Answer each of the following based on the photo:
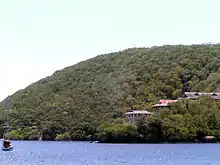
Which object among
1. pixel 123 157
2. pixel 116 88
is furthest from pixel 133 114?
pixel 123 157

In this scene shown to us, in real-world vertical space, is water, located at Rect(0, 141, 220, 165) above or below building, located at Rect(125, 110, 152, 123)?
below

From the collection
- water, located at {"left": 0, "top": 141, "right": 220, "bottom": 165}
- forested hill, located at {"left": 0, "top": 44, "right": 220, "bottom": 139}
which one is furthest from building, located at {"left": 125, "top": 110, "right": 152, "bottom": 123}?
water, located at {"left": 0, "top": 141, "right": 220, "bottom": 165}

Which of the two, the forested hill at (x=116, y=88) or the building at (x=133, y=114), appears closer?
the building at (x=133, y=114)

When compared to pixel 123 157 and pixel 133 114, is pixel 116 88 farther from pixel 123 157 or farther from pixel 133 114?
pixel 123 157

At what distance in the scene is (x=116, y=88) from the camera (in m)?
176

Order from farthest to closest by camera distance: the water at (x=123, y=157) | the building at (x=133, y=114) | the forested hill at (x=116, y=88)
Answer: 1. the forested hill at (x=116, y=88)
2. the building at (x=133, y=114)
3. the water at (x=123, y=157)

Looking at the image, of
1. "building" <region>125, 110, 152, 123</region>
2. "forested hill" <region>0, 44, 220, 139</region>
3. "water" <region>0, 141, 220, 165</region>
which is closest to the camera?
"water" <region>0, 141, 220, 165</region>

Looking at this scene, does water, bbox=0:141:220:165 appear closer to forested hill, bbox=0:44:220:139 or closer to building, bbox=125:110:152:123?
building, bbox=125:110:152:123

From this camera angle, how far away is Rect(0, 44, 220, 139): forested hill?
16588 centimetres

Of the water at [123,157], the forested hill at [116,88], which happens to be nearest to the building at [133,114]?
the forested hill at [116,88]

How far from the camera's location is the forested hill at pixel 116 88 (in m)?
166

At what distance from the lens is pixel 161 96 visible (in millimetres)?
170750

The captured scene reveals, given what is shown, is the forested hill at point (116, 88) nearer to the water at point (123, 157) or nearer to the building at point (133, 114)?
the building at point (133, 114)

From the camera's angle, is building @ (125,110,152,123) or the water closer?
the water
